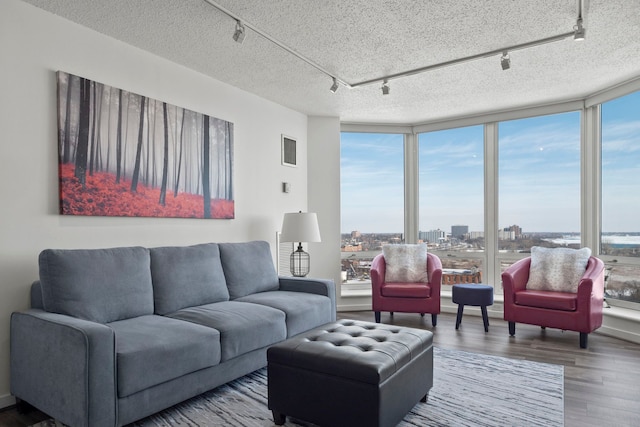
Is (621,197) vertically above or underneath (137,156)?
underneath

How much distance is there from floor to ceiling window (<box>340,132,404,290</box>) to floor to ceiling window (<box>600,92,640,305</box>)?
2453 mm

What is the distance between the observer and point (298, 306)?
3.52 metres

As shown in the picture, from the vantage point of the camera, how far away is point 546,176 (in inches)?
205

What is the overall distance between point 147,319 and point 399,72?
306 cm

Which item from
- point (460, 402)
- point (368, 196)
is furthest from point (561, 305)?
point (368, 196)

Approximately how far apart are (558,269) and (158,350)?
394cm

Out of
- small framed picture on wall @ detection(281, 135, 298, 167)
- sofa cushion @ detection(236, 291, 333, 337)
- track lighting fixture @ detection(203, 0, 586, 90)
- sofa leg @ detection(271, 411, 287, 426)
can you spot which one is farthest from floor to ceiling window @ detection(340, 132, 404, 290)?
sofa leg @ detection(271, 411, 287, 426)

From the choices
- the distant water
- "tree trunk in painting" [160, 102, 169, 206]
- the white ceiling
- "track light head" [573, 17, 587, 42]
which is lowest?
the distant water

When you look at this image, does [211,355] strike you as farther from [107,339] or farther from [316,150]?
[316,150]

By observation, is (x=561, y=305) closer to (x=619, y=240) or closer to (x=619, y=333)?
(x=619, y=333)

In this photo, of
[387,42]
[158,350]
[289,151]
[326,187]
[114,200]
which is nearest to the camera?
[158,350]

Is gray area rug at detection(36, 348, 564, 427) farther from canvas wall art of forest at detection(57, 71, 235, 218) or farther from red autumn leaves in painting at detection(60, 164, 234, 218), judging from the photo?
canvas wall art of forest at detection(57, 71, 235, 218)

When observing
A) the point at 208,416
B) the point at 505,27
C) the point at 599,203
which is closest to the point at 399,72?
the point at 505,27

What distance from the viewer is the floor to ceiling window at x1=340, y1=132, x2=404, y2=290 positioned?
236 inches
